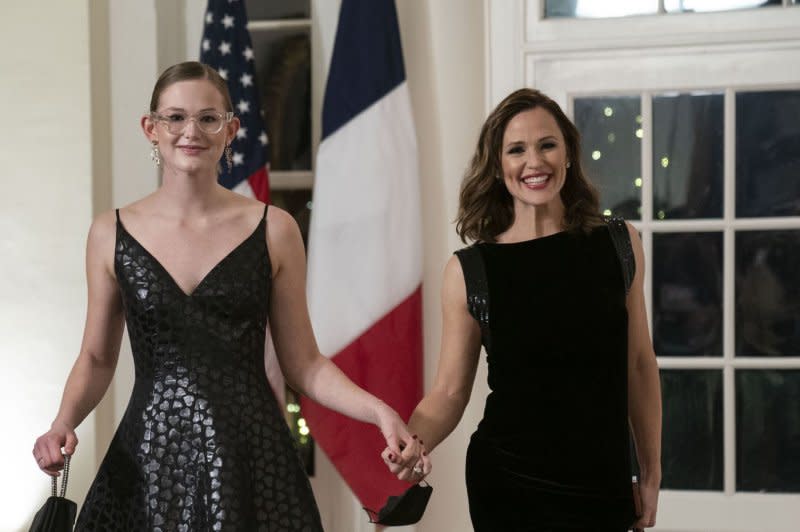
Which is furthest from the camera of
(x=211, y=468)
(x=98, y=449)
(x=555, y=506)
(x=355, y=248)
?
(x=98, y=449)

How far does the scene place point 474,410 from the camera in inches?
138

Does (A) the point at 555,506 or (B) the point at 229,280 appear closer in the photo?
(B) the point at 229,280

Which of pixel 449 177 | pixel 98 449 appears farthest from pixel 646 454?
pixel 98 449

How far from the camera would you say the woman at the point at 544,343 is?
6.76ft

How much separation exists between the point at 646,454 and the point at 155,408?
1.01 m

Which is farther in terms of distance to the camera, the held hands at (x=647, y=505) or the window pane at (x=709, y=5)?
the window pane at (x=709, y=5)

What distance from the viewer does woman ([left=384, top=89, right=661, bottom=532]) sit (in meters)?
2.06

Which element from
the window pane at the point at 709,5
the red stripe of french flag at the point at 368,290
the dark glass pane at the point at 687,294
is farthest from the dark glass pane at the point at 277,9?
the dark glass pane at the point at 687,294

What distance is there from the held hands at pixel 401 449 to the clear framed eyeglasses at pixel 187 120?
56cm

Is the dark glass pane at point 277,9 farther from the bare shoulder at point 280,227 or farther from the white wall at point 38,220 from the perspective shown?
the bare shoulder at point 280,227

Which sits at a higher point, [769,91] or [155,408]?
[769,91]

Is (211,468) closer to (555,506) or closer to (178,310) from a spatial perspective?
(178,310)

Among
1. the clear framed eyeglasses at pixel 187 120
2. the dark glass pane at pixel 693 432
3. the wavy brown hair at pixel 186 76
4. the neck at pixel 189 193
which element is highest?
the wavy brown hair at pixel 186 76

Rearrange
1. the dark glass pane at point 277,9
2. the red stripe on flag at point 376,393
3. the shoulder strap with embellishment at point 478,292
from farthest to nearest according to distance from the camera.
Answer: the dark glass pane at point 277,9 < the red stripe on flag at point 376,393 < the shoulder strap with embellishment at point 478,292
